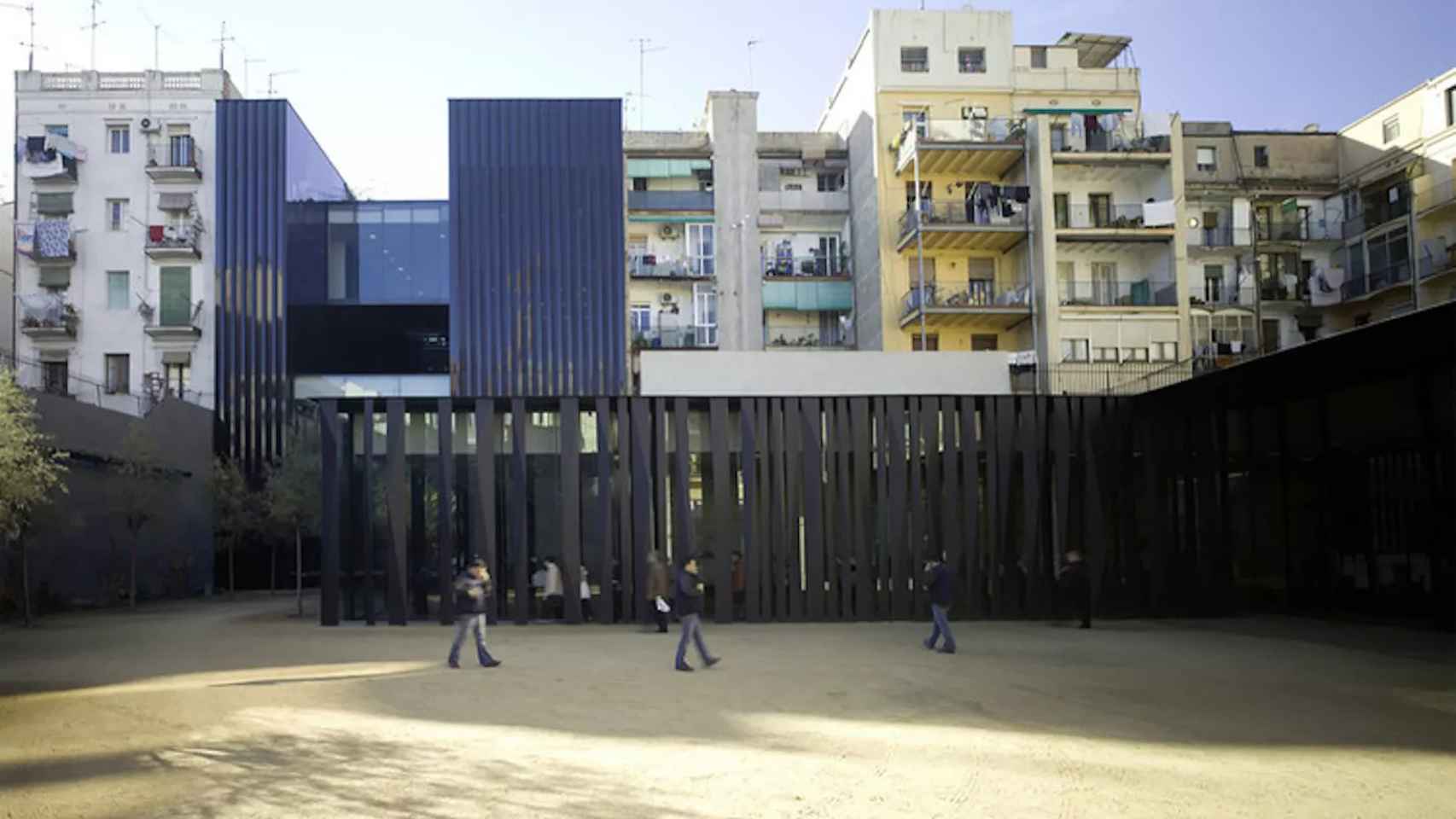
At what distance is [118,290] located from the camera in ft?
153

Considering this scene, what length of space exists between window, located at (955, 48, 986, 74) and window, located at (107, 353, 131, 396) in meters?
33.5

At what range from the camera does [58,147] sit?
4597 cm

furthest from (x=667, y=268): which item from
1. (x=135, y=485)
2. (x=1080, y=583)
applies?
(x=1080, y=583)

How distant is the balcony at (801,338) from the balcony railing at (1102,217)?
31.0ft

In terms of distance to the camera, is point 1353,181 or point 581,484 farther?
point 1353,181

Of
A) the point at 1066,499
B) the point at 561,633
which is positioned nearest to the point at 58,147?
the point at 561,633

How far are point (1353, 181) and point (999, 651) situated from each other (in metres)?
37.8

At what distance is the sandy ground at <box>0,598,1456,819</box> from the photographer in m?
9.23

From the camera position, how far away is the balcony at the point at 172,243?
45812mm

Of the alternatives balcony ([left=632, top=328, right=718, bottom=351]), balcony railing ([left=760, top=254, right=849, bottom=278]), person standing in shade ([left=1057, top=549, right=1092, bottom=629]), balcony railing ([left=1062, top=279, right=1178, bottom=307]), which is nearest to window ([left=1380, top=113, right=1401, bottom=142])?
balcony railing ([left=1062, top=279, right=1178, bottom=307])

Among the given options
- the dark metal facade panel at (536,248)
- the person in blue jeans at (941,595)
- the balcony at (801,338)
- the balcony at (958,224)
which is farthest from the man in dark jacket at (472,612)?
the balcony at (801,338)

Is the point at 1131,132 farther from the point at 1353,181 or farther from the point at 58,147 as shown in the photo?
the point at 58,147

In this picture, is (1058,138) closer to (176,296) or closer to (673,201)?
(673,201)

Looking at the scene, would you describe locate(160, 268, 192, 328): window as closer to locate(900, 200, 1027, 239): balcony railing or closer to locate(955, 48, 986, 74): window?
locate(900, 200, 1027, 239): balcony railing
